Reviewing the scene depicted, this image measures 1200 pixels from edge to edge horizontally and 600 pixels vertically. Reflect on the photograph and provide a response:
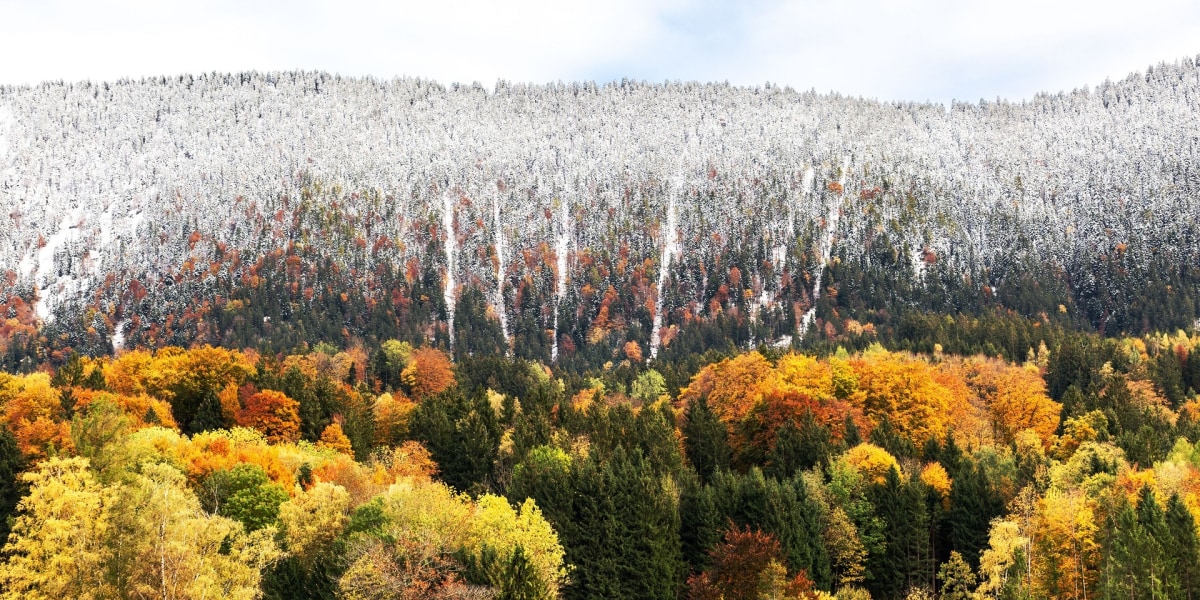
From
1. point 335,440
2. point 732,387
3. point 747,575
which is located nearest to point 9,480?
point 335,440

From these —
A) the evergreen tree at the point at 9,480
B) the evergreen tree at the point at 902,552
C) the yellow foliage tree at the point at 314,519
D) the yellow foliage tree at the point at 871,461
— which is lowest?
the evergreen tree at the point at 902,552

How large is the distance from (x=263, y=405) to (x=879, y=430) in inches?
2511

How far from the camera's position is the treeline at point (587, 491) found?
2938 inches

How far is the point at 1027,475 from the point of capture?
391 feet

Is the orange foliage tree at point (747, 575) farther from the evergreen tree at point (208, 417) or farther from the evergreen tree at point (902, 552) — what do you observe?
the evergreen tree at point (208, 417)

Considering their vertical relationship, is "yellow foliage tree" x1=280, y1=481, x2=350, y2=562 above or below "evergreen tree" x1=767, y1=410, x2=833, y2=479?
above

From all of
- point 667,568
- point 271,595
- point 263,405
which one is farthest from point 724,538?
point 263,405

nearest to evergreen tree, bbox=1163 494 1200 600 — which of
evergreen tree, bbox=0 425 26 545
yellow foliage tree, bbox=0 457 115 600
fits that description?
yellow foliage tree, bbox=0 457 115 600

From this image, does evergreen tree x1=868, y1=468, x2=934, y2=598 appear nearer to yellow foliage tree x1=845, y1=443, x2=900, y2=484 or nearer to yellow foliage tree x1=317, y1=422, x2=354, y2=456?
yellow foliage tree x1=845, y1=443, x2=900, y2=484

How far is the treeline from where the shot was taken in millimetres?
74625

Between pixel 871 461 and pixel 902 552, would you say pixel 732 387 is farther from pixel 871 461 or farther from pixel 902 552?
pixel 902 552

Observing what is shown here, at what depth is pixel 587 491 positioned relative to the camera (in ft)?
311

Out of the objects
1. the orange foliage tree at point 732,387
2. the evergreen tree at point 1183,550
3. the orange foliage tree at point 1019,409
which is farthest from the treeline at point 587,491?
the orange foliage tree at point 1019,409

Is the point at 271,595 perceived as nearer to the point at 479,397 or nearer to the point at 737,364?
the point at 479,397
